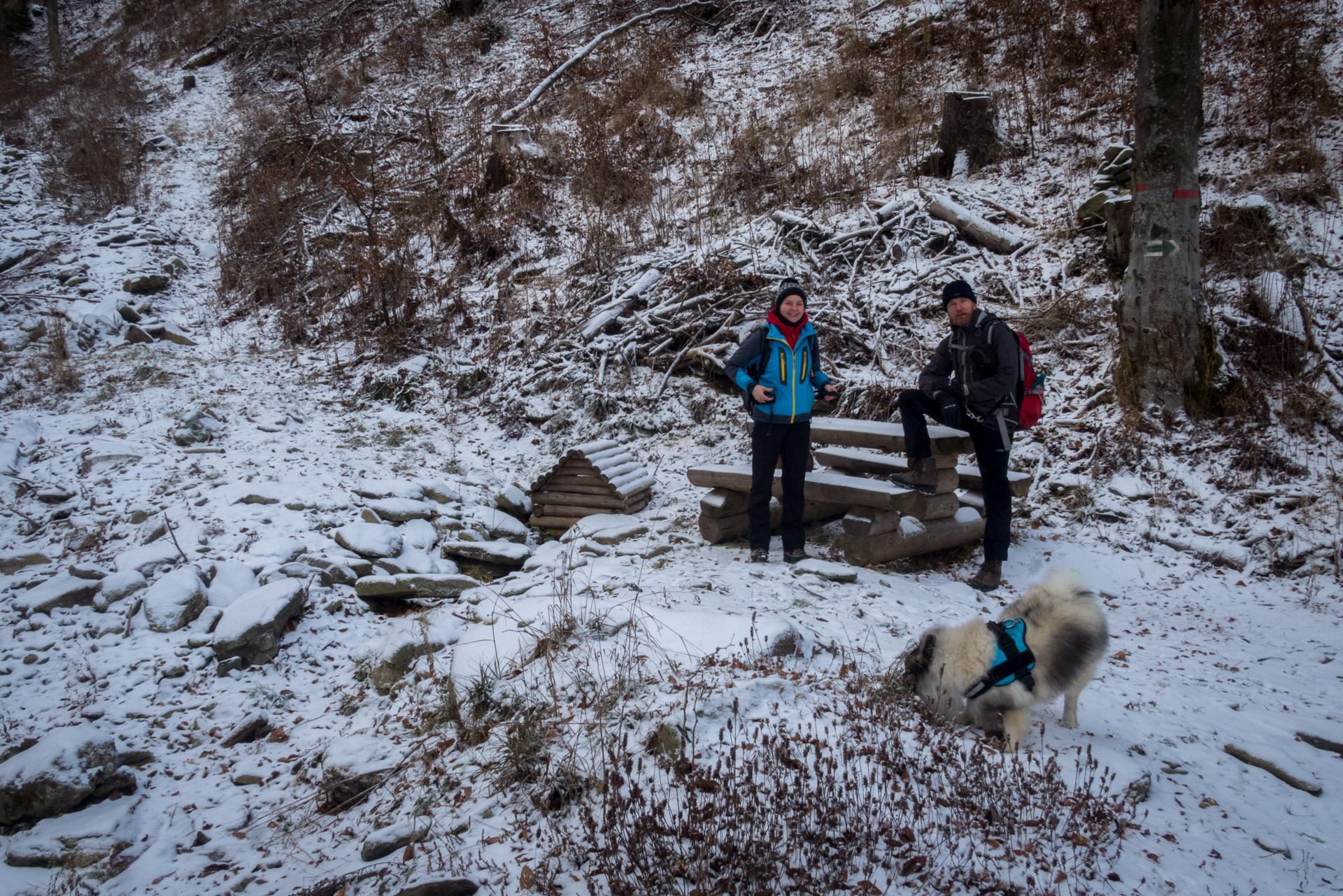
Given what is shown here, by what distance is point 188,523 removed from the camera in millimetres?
5832

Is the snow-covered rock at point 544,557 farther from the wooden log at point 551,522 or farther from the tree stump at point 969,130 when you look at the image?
the tree stump at point 969,130

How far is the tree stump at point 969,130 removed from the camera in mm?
9799

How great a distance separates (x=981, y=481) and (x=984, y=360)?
115 centimetres

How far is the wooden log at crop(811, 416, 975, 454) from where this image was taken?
17.2ft

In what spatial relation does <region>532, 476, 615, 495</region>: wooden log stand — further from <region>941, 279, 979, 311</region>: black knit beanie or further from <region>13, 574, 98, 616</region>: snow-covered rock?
<region>13, 574, 98, 616</region>: snow-covered rock

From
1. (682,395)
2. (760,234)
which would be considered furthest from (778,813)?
(760,234)

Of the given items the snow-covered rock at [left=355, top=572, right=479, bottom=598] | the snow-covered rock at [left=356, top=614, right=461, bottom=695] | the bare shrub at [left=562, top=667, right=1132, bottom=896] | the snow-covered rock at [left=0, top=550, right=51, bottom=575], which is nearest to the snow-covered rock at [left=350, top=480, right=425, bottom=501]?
the snow-covered rock at [left=355, top=572, right=479, bottom=598]

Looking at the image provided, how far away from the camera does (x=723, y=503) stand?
5.88 meters

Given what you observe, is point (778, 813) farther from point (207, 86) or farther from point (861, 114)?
point (207, 86)

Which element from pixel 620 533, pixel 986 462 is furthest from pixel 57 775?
pixel 986 462

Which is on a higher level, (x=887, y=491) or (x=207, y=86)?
(x=207, y=86)

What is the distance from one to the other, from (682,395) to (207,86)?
1931 cm

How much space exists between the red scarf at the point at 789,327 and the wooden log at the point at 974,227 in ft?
16.0

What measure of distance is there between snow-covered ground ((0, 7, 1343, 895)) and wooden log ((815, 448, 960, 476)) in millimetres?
691
